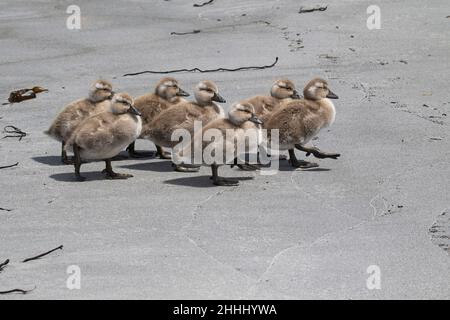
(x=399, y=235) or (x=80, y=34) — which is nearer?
(x=399, y=235)

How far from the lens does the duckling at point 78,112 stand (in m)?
9.78

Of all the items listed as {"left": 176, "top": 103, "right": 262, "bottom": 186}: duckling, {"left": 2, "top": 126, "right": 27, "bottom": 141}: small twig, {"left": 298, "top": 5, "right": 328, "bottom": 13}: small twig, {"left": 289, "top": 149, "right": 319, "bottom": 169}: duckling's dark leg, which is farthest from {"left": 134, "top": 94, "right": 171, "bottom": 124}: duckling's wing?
{"left": 298, "top": 5, "right": 328, "bottom": 13}: small twig

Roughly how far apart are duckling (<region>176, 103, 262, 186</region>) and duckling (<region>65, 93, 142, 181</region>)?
0.51m

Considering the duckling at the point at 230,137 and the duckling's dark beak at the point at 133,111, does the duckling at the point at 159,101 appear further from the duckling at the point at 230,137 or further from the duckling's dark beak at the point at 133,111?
the duckling at the point at 230,137

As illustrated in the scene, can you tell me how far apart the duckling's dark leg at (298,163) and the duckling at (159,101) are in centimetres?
128

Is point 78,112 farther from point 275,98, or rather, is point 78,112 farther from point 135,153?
point 275,98

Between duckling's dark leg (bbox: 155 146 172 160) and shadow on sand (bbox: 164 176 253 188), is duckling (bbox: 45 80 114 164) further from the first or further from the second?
shadow on sand (bbox: 164 176 253 188)

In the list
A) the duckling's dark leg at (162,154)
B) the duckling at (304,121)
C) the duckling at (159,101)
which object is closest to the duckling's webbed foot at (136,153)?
the duckling at (159,101)

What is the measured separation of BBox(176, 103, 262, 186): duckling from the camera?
8.91m
